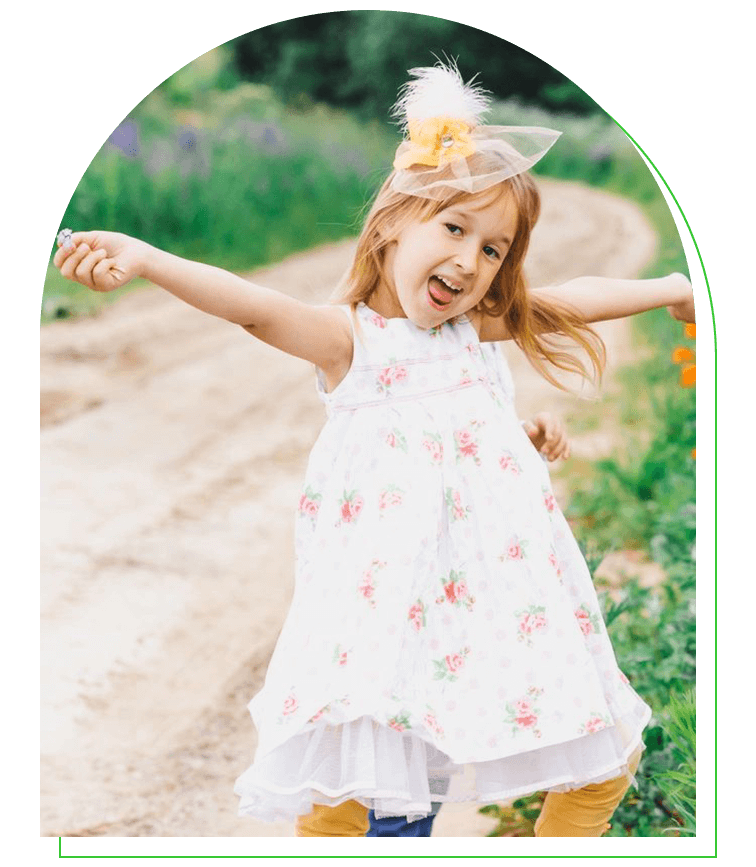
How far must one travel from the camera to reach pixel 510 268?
2127 millimetres

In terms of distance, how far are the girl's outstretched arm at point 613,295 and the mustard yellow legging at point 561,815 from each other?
773mm

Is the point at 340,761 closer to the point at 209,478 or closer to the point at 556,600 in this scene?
the point at 556,600

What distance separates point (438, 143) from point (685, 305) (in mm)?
635

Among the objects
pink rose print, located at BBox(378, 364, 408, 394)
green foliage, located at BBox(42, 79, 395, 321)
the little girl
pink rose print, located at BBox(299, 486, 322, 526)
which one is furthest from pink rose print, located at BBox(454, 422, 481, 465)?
green foliage, located at BBox(42, 79, 395, 321)

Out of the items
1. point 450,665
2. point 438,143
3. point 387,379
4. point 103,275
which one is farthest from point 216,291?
point 450,665

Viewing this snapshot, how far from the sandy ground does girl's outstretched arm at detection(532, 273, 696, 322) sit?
101 mm

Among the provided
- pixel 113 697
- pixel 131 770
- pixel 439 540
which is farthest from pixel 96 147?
pixel 113 697

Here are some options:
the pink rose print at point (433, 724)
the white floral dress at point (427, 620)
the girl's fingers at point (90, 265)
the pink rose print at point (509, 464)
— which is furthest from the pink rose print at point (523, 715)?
the girl's fingers at point (90, 265)

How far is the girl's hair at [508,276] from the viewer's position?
80.2 inches

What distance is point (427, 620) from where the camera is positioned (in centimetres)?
201

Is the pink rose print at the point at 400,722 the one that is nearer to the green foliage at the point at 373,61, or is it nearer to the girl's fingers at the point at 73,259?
the girl's fingers at the point at 73,259

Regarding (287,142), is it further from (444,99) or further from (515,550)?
(515,550)

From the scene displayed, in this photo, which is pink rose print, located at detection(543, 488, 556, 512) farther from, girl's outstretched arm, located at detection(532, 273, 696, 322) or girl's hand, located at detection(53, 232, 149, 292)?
girl's hand, located at detection(53, 232, 149, 292)

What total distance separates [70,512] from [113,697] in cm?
134
